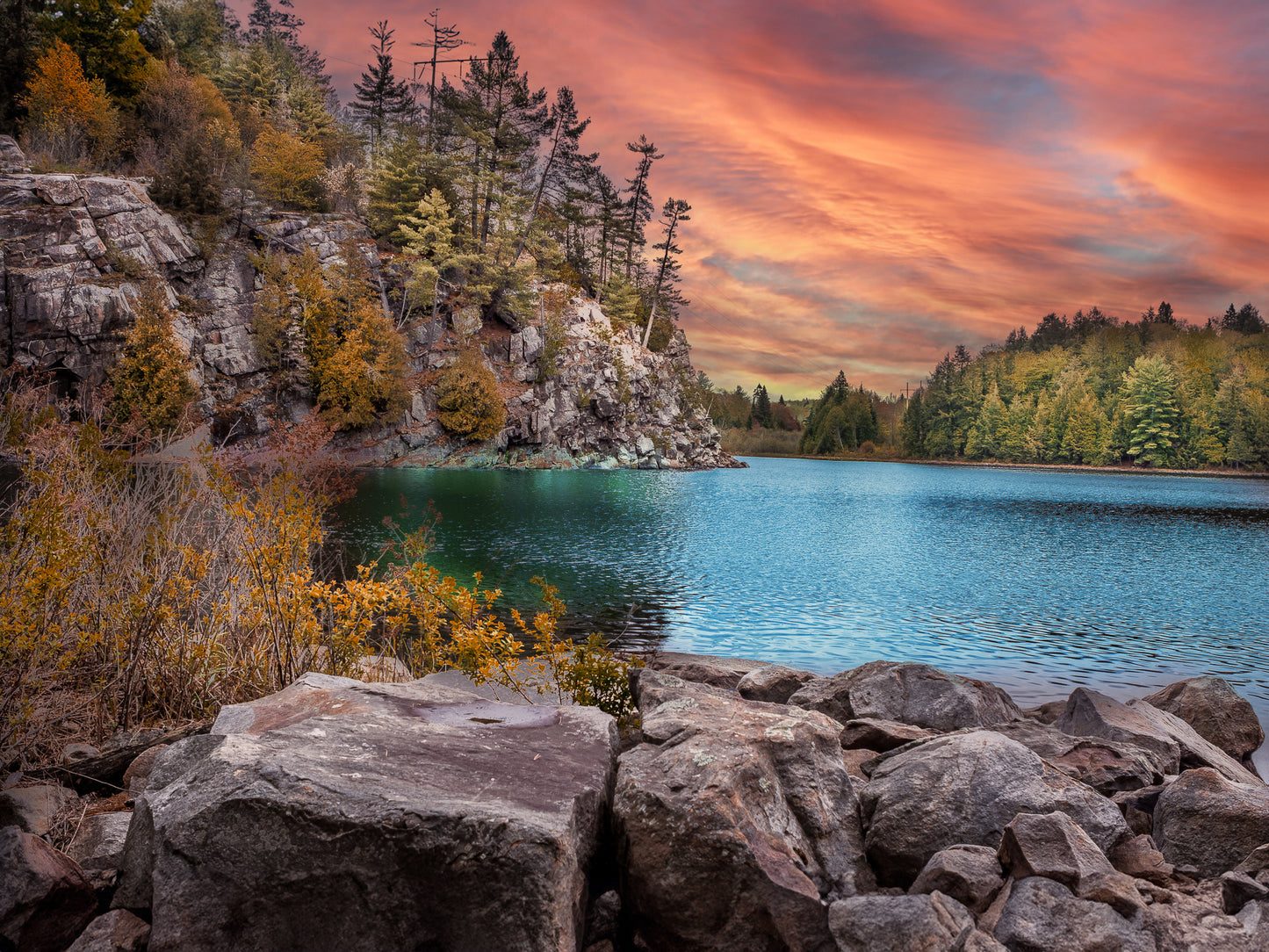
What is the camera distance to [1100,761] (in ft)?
20.7

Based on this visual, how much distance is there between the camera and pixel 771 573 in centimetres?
2255

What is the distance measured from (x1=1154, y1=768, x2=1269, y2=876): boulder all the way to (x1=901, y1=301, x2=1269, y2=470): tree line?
121627 mm

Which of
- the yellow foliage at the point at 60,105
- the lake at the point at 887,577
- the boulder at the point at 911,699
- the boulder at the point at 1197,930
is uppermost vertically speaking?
the yellow foliage at the point at 60,105

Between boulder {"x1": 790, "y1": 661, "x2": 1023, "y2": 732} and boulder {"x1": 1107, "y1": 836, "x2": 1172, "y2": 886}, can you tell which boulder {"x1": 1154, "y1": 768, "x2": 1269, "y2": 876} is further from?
boulder {"x1": 790, "y1": 661, "x2": 1023, "y2": 732}

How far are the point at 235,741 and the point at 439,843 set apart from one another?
50.8 inches

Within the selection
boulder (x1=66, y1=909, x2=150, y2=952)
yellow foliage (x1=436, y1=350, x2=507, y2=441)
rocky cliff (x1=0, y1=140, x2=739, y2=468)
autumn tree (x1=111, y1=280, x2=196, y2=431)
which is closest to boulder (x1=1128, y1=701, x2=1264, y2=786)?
boulder (x1=66, y1=909, x2=150, y2=952)

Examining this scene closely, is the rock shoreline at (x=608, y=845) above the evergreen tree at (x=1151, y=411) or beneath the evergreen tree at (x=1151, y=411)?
beneath

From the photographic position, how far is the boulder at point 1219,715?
30.1 feet

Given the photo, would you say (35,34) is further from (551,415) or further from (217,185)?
(551,415)

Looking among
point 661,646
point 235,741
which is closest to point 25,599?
point 235,741

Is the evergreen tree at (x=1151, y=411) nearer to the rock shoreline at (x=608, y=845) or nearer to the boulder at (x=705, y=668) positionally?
the boulder at (x=705, y=668)

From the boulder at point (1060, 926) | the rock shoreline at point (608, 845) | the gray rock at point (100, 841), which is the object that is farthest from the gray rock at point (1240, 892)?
the gray rock at point (100, 841)

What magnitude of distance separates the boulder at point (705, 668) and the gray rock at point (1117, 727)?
3.89 m

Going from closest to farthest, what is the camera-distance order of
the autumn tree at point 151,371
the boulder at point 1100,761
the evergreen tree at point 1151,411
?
the boulder at point 1100,761, the autumn tree at point 151,371, the evergreen tree at point 1151,411
